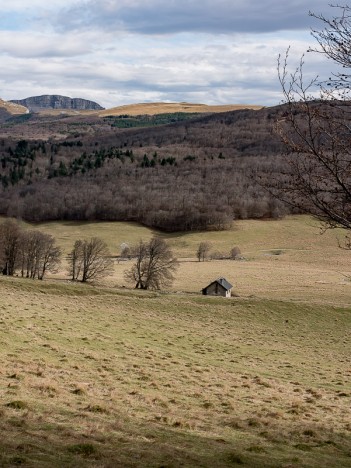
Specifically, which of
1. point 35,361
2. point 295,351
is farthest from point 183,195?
point 35,361

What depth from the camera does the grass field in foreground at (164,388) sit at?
37.1 feet

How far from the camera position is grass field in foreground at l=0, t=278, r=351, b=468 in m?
11.3

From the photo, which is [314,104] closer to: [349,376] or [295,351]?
[349,376]

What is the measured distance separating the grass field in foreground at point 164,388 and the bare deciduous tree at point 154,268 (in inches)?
879

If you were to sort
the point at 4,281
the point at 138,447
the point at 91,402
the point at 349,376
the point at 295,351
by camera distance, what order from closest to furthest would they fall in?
1. the point at 138,447
2. the point at 91,402
3. the point at 349,376
4. the point at 295,351
5. the point at 4,281

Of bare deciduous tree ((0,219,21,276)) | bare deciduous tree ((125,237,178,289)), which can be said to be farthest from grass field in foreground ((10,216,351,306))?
bare deciduous tree ((0,219,21,276))

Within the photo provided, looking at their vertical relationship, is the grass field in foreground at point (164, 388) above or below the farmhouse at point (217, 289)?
above

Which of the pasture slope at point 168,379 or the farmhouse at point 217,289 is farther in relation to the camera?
the farmhouse at point 217,289

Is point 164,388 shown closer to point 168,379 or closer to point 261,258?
point 168,379

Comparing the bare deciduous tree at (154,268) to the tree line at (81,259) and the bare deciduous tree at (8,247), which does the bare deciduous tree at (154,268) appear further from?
the bare deciduous tree at (8,247)

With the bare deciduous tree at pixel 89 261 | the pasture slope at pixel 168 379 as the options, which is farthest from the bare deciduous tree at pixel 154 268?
the pasture slope at pixel 168 379

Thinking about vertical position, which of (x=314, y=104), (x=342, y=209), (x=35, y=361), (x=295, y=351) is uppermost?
(x=314, y=104)

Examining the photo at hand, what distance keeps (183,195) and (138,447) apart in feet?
545

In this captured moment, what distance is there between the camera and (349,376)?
2723 cm
